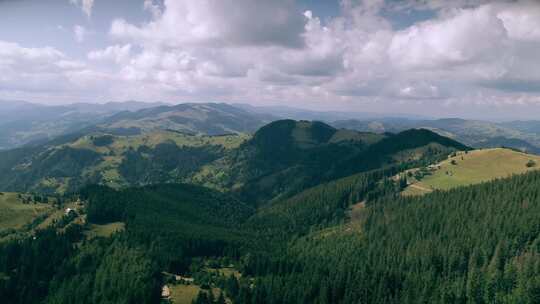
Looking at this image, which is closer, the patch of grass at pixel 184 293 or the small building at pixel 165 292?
the patch of grass at pixel 184 293

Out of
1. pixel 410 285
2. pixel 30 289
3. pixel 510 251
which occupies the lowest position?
pixel 30 289

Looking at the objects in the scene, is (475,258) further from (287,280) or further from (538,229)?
(287,280)

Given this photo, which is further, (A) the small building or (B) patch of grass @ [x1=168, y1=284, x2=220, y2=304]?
(A) the small building

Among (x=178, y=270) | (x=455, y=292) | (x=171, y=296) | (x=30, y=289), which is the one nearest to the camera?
(x=455, y=292)

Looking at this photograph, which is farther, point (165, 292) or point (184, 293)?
point (165, 292)

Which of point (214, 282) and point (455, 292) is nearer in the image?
point (455, 292)

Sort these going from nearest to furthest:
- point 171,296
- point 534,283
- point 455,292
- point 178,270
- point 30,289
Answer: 1. point 534,283
2. point 455,292
3. point 171,296
4. point 30,289
5. point 178,270

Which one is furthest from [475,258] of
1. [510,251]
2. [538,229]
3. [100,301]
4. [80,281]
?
[80,281]

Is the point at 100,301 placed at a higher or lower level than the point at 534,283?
lower

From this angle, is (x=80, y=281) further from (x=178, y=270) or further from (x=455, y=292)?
(x=455, y=292)

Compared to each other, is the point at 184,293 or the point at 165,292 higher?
the point at 184,293
